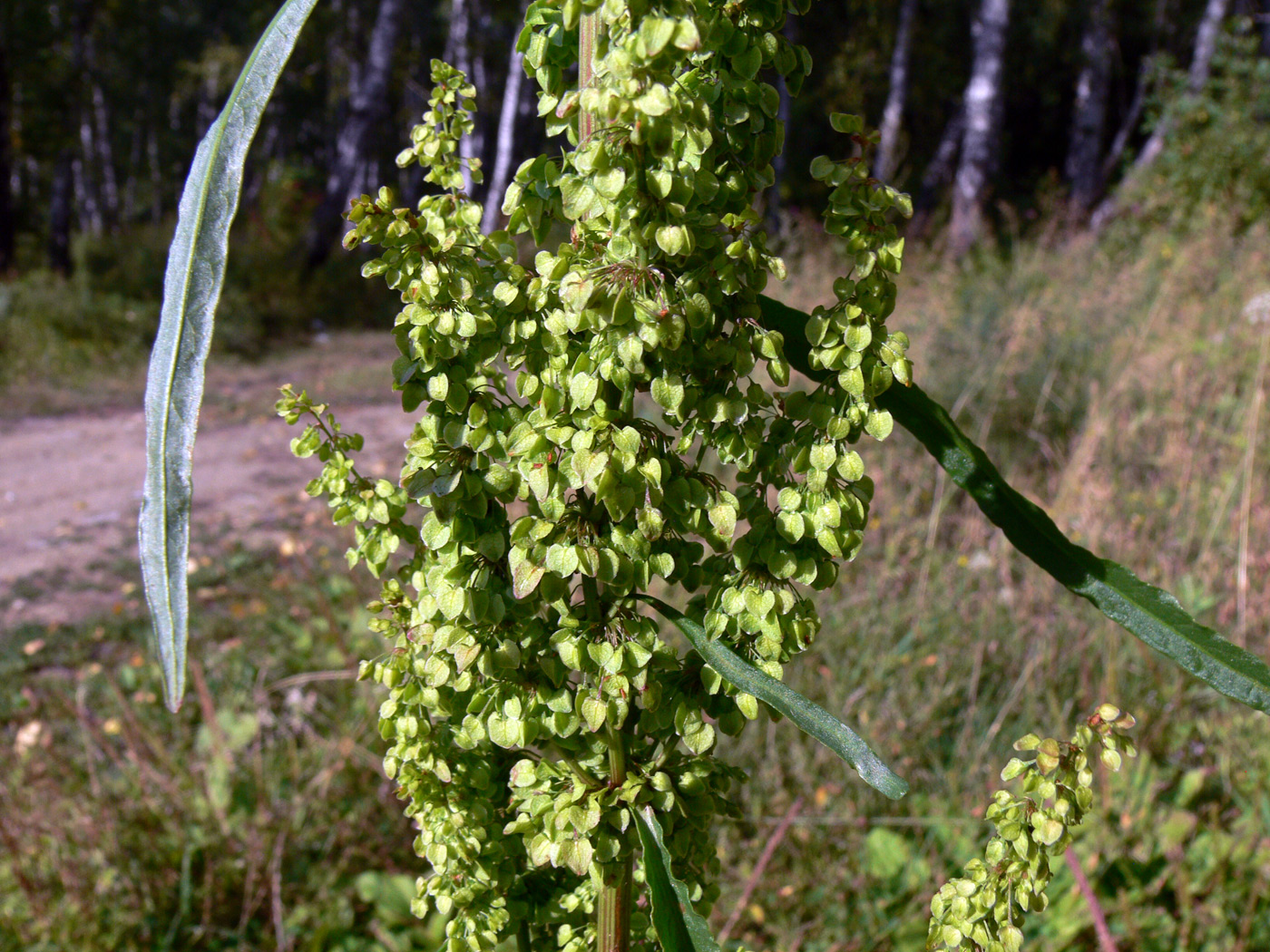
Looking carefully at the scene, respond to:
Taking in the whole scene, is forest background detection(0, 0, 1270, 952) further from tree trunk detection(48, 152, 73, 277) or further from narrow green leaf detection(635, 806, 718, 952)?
tree trunk detection(48, 152, 73, 277)

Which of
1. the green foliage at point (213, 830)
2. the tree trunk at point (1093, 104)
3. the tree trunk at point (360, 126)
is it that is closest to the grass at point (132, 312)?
the tree trunk at point (360, 126)

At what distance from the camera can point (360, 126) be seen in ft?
35.9

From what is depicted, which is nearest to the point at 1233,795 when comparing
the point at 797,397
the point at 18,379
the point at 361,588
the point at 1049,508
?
the point at 1049,508

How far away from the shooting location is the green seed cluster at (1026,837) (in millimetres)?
744

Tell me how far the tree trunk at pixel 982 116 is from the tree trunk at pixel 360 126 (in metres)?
6.56

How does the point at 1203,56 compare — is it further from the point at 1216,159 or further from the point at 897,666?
the point at 897,666

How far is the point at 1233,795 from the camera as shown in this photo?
222 cm

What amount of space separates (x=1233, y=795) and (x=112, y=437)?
704 centimetres

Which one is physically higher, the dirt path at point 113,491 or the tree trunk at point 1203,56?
the tree trunk at point 1203,56

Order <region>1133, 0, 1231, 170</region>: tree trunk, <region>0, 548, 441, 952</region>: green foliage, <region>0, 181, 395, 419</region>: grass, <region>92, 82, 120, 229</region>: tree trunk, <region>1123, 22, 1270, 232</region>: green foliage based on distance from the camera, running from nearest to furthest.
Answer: <region>0, 548, 441, 952</region>: green foliage < <region>0, 181, 395, 419</region>: grass < <region>1123, 22, 1270, 232</region>: green foliage < <region>1133, 0, 1231, 170</region>: tree trunk < <region>92, 82, 120, 229</region>: tree trunk

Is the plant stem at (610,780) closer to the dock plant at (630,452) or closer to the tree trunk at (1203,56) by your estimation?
the dock plant at (630,452)

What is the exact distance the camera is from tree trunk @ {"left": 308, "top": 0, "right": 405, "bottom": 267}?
1065 cm

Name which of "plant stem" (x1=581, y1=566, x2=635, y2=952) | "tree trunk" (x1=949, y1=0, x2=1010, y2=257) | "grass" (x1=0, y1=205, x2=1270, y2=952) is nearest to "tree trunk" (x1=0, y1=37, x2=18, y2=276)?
"grass" (x1=0, y1=205, x2=1270, y2=952)

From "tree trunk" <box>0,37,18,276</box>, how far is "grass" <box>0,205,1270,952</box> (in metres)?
8.37
